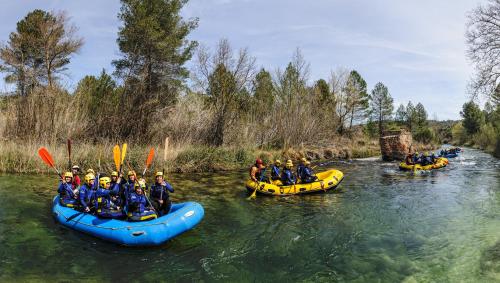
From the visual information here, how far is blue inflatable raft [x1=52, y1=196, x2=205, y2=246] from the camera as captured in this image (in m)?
6.84

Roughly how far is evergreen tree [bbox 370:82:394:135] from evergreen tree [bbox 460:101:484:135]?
39.2 feet

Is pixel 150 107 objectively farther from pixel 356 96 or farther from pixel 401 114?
pixel 401 114

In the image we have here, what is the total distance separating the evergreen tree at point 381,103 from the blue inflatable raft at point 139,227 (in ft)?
160

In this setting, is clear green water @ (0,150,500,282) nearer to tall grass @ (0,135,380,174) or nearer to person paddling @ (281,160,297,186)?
person paddling @ (281,160,297,186)

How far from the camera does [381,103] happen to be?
52.2 meters

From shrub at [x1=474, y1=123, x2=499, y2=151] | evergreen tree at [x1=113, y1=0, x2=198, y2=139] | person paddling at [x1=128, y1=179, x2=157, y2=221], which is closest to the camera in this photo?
person paddling at [x1=128, y1=179, x2=157, y2=221]

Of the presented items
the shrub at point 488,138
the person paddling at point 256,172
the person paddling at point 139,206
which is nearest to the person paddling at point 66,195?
the person paddling at point 139,206

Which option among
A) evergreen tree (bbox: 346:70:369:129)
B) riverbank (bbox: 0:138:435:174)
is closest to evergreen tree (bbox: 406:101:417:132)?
evergreen tree (bbox: 346:70:369:129)

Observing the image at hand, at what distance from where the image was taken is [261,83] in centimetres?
3362

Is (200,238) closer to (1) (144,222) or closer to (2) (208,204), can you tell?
(1) (144,222)

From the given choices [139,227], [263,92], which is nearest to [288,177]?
[139,227]

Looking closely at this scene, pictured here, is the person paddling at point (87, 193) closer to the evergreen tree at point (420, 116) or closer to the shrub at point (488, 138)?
the shrub at point (488, 138)

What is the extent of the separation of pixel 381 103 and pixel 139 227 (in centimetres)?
5059

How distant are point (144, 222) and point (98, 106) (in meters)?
13.0
